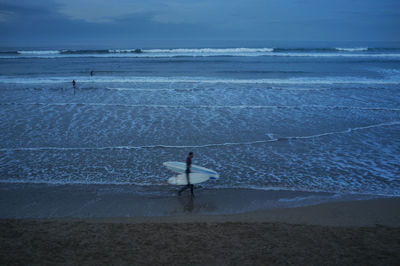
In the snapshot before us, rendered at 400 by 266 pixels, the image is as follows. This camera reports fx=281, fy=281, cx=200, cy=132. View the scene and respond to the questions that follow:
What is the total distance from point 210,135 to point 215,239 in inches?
292

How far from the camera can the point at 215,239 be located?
226 inches

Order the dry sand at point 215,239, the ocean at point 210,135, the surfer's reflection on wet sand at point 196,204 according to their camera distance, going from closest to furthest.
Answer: the dry sand at point 215,239 → the surfer's reflection on wet sand at point 196,204 → the ocean at point 210,135

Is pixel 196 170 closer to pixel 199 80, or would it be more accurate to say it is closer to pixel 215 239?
pixel 215 239

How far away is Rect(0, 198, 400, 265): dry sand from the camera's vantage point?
16.9ft

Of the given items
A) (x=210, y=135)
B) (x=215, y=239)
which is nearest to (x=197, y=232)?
(x=215, y=239)

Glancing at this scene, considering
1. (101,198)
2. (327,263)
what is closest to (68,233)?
(101,198)

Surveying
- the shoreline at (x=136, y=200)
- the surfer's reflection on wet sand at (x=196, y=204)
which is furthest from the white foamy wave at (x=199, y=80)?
the surfer's reflection on wet sand at (x=196, y=204)

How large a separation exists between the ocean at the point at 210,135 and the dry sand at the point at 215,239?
5.51 feet

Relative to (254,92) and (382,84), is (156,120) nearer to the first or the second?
(254,92)

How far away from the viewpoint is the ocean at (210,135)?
8.99 m

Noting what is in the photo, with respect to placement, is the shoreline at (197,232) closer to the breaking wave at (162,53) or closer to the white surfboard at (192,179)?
the white surfboard at (192,179)

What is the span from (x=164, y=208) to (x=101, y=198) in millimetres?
1870

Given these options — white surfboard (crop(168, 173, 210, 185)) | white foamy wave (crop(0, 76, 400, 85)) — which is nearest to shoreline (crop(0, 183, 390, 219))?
white surfboard (crop(168, 173, 210, 185))

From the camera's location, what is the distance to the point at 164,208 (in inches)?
284
